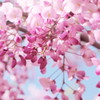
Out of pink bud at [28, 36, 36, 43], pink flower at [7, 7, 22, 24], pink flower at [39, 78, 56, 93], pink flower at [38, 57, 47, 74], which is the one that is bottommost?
pink flower at [39, 78, 56, 93]

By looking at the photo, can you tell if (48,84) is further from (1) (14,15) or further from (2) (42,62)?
(1) (14,15)

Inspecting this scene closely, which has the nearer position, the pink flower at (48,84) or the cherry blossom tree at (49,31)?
the cherry blossom tree at (49,31)

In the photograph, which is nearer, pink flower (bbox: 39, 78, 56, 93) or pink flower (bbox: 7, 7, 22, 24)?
pink flower (bbox: 7, 7, 22, 24)

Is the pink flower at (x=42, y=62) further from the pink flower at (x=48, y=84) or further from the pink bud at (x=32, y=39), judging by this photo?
the pink flower at (x=48, y=84)

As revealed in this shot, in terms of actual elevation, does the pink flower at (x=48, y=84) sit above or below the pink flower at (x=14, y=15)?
below

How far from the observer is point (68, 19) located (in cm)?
152

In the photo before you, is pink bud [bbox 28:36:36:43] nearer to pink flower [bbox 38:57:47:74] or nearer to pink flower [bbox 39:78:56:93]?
pink flower [bbox 38:57:47:74]

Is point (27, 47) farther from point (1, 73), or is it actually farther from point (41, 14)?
point (1, 73)

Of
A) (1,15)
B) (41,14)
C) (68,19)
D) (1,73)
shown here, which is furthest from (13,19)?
(1,73)

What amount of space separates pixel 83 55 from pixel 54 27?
1.03 ft

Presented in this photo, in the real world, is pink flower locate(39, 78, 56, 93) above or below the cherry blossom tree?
below

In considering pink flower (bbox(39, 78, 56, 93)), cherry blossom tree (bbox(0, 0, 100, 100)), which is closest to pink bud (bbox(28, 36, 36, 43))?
cherry blossom tree (bbox(0, 0, 100, 100))

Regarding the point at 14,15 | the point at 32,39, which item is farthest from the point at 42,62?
the point at 14,15

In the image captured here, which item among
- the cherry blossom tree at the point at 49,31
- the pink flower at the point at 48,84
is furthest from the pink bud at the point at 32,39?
the pink flower at the point at 48,84
